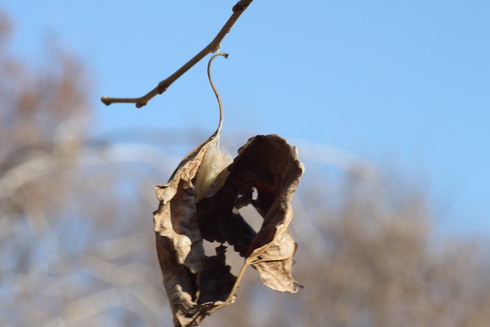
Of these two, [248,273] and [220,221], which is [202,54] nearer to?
[220,221]

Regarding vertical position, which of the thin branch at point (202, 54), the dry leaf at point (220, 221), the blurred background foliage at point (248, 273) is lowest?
the blurred background foliage at point (248, 273)

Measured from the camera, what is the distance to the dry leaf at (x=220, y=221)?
35.0 inches

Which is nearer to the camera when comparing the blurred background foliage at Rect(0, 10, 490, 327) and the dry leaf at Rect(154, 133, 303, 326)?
the dry leaf at Rect(154, 133, 303, 326)

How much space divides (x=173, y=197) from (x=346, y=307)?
996 centimetres

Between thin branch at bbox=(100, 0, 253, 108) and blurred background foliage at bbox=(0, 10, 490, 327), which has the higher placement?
thin branch at bbox=(100, 0, 253, 108)

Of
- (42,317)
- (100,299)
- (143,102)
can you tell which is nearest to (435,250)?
(100,299)

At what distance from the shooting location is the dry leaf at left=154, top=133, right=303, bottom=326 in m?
0.89

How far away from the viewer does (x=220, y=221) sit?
98cm

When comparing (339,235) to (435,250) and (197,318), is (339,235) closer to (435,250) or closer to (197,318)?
(435,250)

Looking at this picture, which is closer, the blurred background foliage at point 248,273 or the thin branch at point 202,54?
the thin branch at point 202,54

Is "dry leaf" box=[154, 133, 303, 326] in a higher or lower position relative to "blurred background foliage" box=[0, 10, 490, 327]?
higher

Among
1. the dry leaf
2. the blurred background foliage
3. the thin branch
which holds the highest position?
the thin branch

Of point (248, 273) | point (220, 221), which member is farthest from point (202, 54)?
point (248, 273)

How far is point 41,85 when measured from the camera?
9891mm
